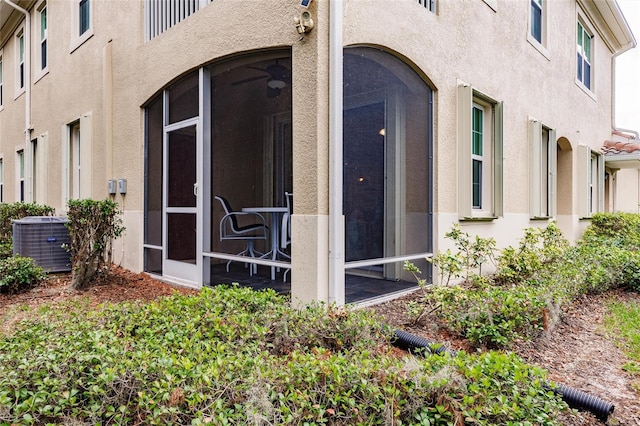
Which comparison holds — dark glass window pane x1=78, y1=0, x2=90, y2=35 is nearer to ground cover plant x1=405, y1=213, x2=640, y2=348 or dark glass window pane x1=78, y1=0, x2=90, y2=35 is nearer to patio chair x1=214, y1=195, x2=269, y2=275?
patio chair x1=214, y1=195, x2=269, y2=275

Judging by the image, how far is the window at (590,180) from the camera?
10.1 meters

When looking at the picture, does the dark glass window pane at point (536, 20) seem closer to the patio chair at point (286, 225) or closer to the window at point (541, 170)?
the window at point (541, 170)

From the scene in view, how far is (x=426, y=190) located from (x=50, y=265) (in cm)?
576

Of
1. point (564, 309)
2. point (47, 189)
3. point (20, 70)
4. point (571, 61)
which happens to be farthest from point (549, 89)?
point (20, 70)

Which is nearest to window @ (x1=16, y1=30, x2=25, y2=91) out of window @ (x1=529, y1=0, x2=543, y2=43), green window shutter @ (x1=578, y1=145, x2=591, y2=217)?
window @ (x1=529, y1=0, x2=543, y2=43)

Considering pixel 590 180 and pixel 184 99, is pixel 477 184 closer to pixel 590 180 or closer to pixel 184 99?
pixel 184 99

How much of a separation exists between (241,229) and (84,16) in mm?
6200

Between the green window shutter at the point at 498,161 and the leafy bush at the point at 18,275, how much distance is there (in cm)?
674

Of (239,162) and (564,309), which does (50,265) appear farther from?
(564,309)

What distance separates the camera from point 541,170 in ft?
26.4

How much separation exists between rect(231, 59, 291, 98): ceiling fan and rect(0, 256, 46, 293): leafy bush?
368 cm

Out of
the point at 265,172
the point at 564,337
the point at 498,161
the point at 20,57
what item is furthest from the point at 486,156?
the point at 20,57

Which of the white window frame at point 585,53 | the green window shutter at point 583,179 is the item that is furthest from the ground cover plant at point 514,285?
the white window frame at point 585,53

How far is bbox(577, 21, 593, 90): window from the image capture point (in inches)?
417
